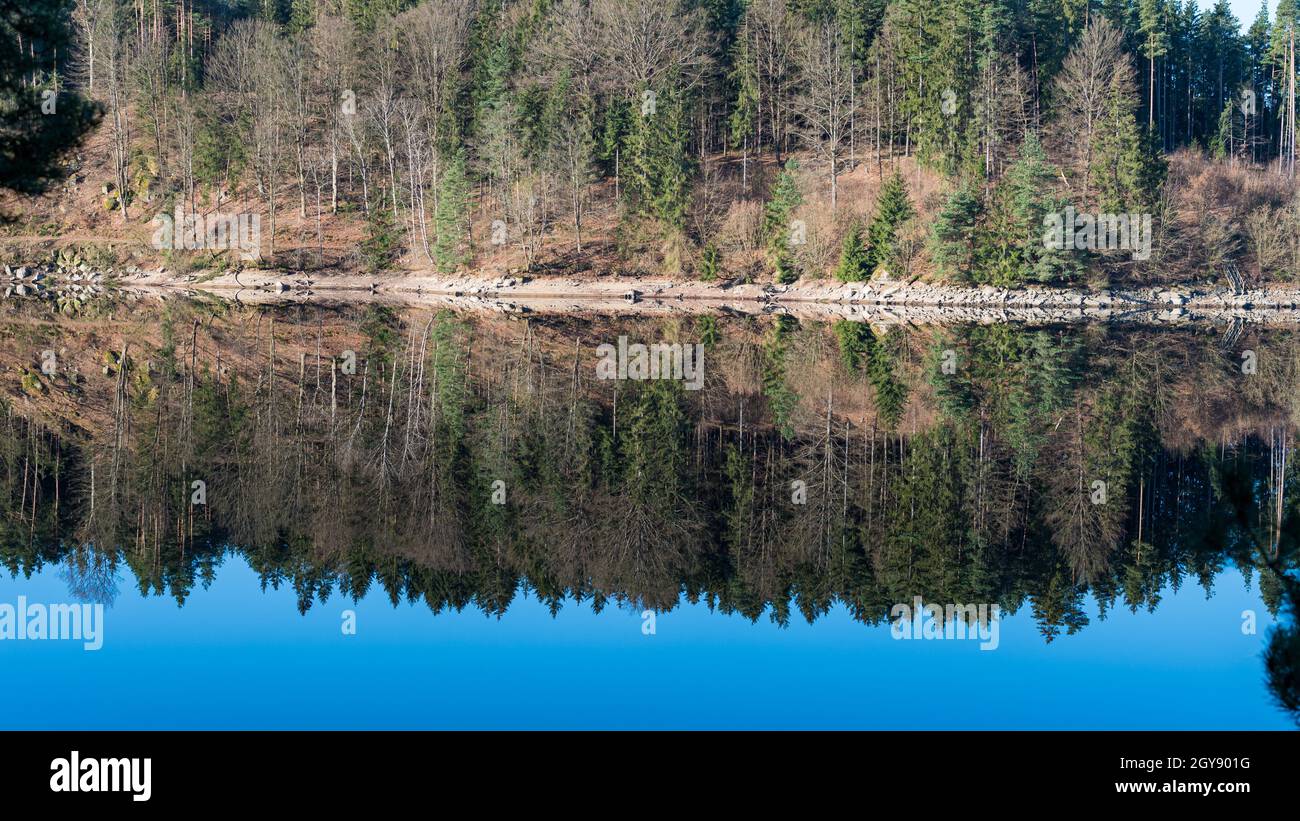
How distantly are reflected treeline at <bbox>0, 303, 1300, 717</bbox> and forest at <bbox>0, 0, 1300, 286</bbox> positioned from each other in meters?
31.1

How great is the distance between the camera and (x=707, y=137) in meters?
79.0

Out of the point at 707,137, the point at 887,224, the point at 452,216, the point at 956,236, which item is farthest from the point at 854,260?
the point at 707,137

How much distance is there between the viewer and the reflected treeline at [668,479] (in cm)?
1313

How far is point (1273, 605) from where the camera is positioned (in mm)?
11789

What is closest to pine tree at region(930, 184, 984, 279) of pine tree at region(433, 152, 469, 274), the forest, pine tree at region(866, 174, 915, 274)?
the forest

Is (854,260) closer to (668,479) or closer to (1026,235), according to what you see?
(1026,235)

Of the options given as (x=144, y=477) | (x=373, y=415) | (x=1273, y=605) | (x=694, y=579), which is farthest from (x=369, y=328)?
(x=1273, y=605)

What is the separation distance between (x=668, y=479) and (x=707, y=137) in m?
64.2

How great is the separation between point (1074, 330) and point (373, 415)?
99.2 ft

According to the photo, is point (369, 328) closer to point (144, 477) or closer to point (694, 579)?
point (144, 477)

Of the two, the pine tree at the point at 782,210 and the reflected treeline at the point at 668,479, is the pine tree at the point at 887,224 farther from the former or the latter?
the reflected treeline at the point at 668,479

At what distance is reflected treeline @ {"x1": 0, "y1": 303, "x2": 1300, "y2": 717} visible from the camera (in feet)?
43.1

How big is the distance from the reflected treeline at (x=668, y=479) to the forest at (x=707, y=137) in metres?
31.1

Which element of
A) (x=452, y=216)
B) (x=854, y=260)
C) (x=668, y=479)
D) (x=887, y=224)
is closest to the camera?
(x=668, y=479)
